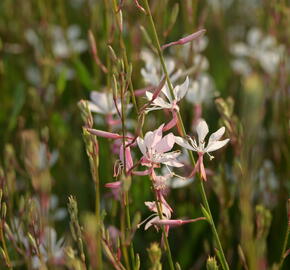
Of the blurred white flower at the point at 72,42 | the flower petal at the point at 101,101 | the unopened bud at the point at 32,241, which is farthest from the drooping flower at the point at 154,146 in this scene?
the blurred white flower at the point at 72,42

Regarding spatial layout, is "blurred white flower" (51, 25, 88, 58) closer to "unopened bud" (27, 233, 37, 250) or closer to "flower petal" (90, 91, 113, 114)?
"flower petal" (90, 91, 113, 114)

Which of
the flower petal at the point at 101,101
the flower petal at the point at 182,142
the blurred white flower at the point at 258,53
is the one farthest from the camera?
the blurred white flower at the point at 258,53

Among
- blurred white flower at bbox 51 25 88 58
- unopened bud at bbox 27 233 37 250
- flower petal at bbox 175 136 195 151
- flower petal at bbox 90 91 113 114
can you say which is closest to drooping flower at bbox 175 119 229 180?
flower petal at bbox 175 136 195 151

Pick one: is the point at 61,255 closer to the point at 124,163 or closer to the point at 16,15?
the point at 124,163

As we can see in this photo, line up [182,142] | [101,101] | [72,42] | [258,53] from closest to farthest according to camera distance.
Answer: [182,142] < [101,101] < [258,53] < [72,42]

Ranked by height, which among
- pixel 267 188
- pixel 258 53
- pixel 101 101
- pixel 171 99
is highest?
pixel 171 99

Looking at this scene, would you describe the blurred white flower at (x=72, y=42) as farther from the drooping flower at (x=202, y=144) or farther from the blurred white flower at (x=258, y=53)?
the drooping flower at (x=202, y=144)

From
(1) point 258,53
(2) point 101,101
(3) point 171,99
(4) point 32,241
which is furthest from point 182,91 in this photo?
(1) point 258,53

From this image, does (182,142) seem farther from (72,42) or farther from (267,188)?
(72,42)
